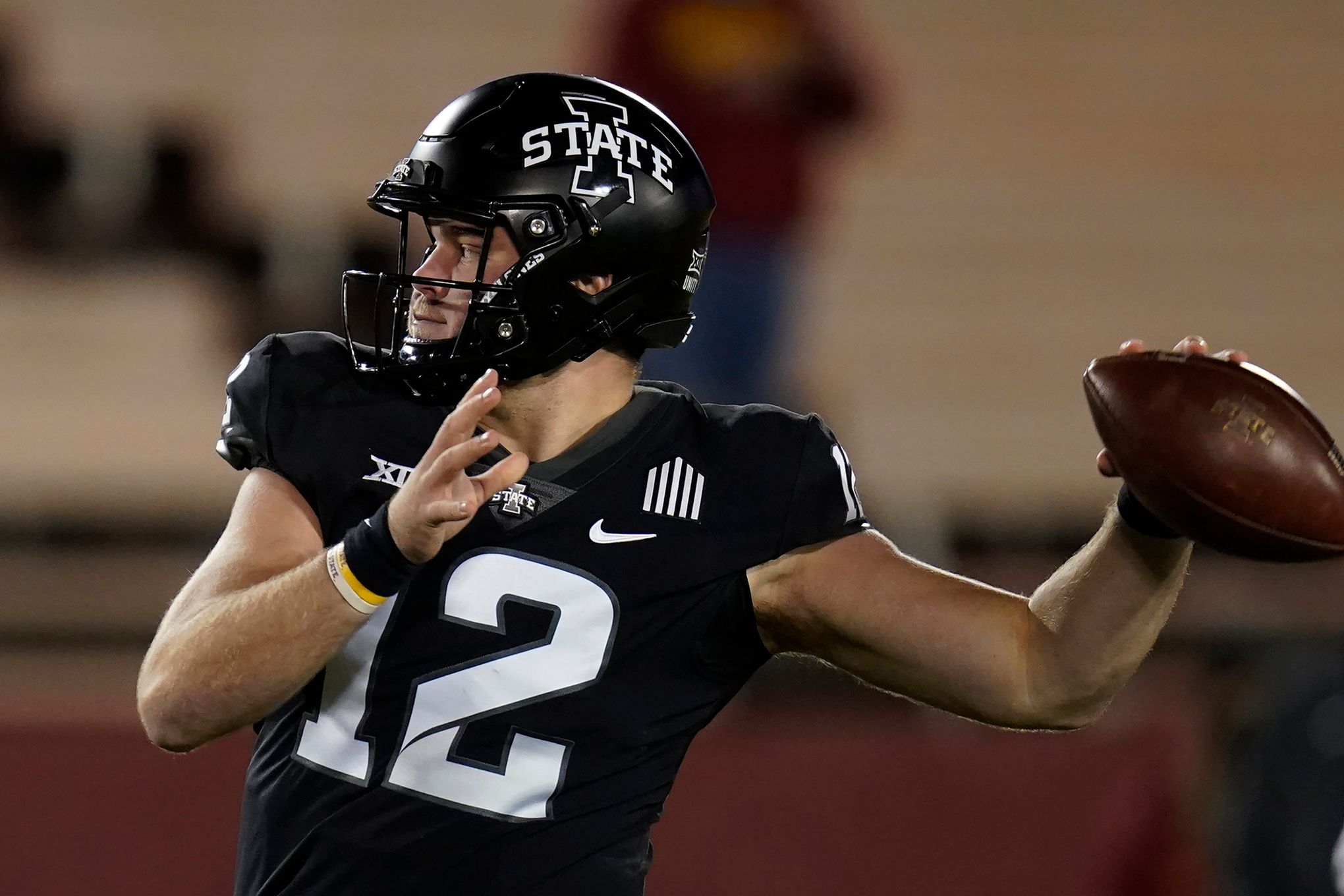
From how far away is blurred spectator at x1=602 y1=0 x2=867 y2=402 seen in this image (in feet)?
15.5

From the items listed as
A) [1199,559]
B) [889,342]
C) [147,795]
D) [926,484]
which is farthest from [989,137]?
→ [147,795]

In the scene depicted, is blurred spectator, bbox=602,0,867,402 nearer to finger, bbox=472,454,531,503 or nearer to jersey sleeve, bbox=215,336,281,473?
jersey sleeve, bbox=215,336,281,473

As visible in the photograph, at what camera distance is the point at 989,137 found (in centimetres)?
600

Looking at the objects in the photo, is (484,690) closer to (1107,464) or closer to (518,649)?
(518,649)

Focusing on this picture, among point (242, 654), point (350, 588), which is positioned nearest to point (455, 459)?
point (350, 588)

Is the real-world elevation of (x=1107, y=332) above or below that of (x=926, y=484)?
above

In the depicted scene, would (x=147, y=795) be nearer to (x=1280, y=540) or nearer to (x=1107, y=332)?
(x=1280, y=540)

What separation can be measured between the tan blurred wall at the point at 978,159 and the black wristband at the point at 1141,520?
3.63 metres

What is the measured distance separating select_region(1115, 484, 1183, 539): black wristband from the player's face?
77 centimetres

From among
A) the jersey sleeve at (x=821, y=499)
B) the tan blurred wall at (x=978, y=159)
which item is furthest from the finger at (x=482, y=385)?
the tan blurred wall at (x=978, y=159)

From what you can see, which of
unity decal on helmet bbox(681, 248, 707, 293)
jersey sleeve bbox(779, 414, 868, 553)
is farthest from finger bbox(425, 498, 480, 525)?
unity decal on helmet bbox(681, 248, 707, 293)

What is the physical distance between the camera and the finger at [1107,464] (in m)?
1.96

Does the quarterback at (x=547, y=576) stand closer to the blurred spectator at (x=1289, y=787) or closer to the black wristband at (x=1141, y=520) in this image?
the black wristband at (x=1141, y=520)

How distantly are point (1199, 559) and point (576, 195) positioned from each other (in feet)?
11.7
